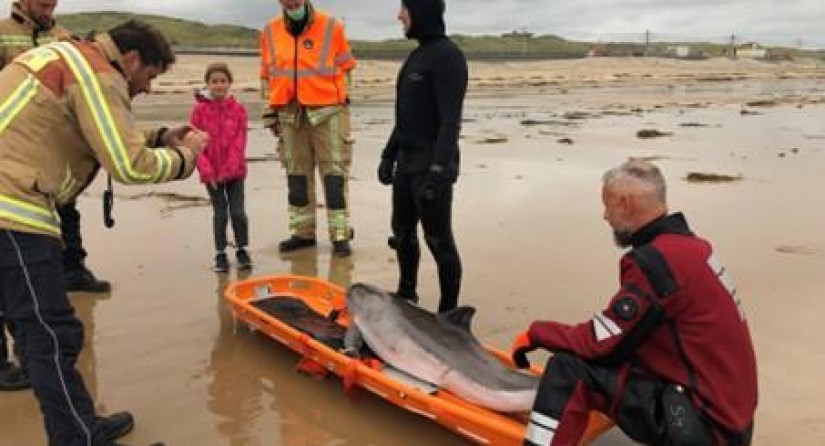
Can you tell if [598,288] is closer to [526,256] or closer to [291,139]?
[526,256]

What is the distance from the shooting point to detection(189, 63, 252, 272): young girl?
730 cm

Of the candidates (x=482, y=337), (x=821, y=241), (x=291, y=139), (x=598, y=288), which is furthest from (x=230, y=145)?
(x=821, y=241)

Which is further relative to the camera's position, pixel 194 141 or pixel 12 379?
pixel 12 379

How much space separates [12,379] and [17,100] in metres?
2.09

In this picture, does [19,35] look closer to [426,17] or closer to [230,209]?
[230,209]

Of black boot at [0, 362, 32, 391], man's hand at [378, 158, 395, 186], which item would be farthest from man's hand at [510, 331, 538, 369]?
black boot at [0, 362, 32, 391]

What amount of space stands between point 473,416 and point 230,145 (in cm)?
432

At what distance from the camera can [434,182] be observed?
5746 millimetres

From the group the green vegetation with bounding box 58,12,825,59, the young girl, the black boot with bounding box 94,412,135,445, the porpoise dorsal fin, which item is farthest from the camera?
the green vegetation with bounding box 58,12,825,59

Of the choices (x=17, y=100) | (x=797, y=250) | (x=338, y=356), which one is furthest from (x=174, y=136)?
(x=797, y=250)

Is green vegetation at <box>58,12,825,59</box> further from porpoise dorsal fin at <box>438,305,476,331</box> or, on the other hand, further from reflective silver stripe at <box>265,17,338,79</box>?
porpoise dorsal fin at <box>438,305,476,331</box>

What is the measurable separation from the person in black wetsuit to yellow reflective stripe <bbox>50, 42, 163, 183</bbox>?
256cm

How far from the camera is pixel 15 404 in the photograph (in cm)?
466

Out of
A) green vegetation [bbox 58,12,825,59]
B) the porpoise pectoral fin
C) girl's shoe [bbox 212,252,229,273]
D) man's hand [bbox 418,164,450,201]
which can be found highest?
green vegetation [bbox 58,12,825,59]
